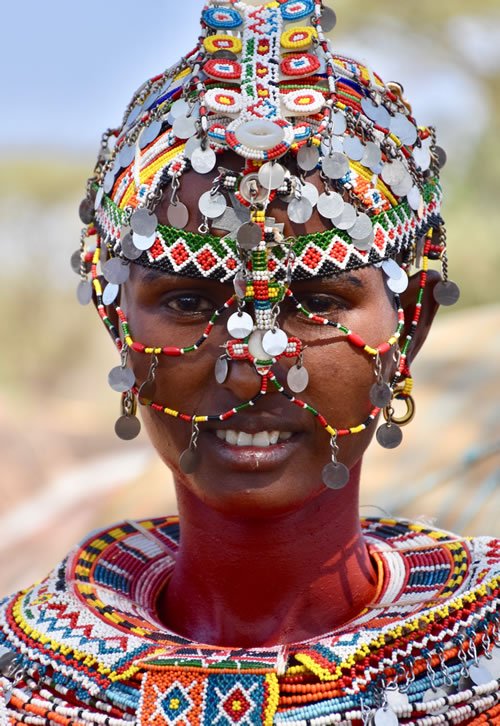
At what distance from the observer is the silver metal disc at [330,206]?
8.39 feet

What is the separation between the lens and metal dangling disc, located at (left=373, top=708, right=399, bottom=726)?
2412 mm

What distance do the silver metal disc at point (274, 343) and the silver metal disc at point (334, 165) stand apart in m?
0.37

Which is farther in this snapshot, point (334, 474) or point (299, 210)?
point (334, 474)

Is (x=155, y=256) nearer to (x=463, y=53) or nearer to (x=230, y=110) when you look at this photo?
(x=230, y=110)

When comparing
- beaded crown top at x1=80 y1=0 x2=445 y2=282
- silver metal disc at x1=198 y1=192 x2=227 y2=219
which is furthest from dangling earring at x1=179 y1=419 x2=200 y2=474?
silver metal disc at x1=198 y1=192 x2=227 y2=219

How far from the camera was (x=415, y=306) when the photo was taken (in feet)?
9.58

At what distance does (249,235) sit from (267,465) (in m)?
0.51

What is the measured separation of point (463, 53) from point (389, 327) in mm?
11282

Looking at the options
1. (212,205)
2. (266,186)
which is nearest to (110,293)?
(212,205)

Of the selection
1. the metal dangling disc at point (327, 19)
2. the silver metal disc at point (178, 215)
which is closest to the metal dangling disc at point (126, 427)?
the silver metal disc at point (178, 215)

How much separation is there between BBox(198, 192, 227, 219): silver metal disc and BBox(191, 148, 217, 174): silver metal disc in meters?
0.06

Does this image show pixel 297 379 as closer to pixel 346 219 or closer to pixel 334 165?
pixel 346 219

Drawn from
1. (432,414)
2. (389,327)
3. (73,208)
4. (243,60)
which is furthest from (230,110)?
(73,208)

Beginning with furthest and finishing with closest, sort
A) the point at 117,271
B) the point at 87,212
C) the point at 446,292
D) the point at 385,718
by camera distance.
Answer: the point at 87,212
the point at 446,292
the point at 117,271
the point at 385,718
